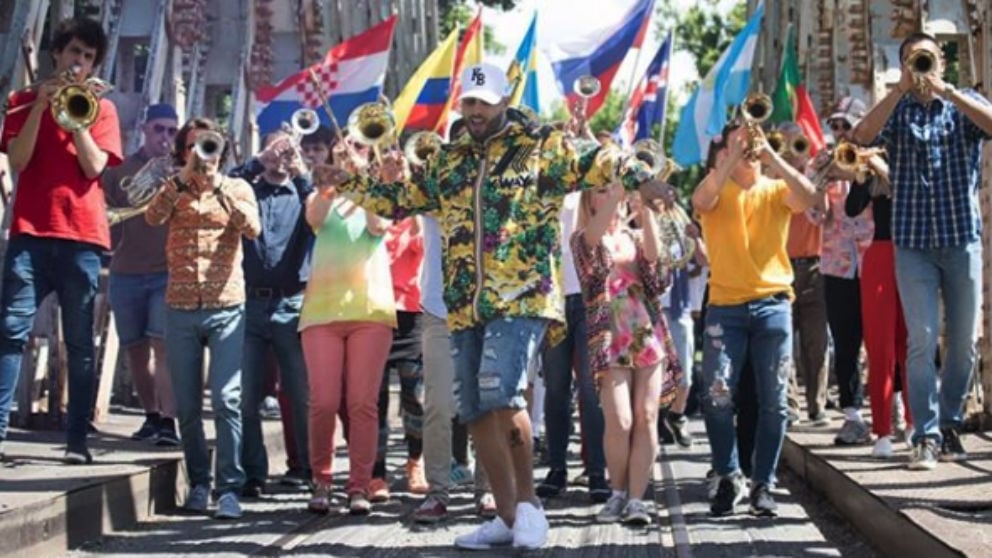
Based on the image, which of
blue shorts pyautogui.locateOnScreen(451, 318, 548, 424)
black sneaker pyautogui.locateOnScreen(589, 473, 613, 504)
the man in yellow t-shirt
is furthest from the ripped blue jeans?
blue shorts pyautogui.locateOnScreen(451, 318, 548, 424)

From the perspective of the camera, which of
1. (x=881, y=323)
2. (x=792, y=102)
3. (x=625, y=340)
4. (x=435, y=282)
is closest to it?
(x=625, y=340)

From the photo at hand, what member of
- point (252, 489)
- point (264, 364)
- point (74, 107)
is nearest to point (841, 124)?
point (264, 364)

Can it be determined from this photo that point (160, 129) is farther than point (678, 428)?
No

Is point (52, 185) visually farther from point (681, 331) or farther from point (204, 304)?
point (681, 331)

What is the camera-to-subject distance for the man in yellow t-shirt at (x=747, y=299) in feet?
33.3

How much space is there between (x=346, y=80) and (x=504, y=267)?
8.42m

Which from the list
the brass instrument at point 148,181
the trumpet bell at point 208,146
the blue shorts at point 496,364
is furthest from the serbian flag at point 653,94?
the blue shorts at point 496,364

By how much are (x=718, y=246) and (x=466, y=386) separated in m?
2.02

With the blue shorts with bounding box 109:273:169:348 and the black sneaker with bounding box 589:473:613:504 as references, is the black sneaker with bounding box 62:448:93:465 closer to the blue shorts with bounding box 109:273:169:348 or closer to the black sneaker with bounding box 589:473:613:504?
the blue shorts with bounding box 109:273:169:348

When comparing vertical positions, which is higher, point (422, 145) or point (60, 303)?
point (422, 145)

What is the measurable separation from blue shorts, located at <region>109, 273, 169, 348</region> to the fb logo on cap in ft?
14.6

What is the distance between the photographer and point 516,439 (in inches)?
349

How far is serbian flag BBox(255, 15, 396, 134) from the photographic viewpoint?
16.9 m

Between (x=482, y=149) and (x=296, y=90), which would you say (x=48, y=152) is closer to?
(x=482, y=149)
